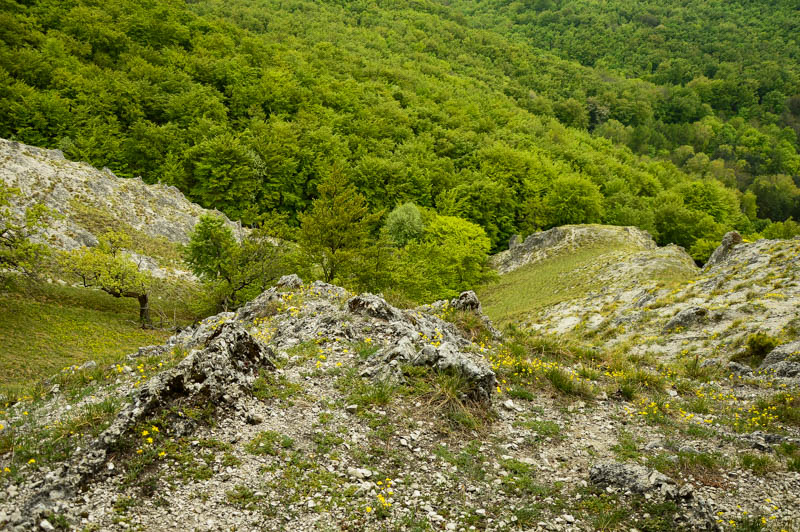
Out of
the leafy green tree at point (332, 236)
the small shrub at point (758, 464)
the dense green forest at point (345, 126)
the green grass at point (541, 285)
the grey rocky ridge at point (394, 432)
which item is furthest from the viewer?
the dense green forest at point (345, 126)

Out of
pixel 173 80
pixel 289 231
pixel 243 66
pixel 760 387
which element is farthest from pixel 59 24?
pixel 760 387

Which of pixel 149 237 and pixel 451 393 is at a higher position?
pixel 451 393

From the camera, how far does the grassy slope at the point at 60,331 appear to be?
23.0 meters

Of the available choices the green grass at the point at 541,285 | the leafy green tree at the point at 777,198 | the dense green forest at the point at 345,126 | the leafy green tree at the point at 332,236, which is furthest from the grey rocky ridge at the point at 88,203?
the leafy green tree at the point at 777,198

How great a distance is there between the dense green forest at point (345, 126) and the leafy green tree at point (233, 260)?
285 cm

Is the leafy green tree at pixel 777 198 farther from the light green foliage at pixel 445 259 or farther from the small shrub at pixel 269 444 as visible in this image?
the small shrub at pixel 269 444

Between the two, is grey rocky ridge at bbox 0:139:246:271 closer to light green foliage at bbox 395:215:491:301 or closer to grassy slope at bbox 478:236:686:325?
light green foliage at bbox 395:215:491:301

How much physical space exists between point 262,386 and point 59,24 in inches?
4254

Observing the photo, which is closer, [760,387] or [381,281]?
[760,387]

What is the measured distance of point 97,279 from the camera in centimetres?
3219

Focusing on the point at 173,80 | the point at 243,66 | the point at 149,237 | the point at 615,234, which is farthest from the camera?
the point at 243,66

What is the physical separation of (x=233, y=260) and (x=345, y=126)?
6700 cm

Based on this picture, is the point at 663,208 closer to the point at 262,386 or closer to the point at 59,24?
the point at 262,386

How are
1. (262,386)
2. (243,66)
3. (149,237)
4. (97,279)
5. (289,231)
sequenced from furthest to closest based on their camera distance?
(243,66) → (149,237) → (289,231) → (97,279) → (262,386)
